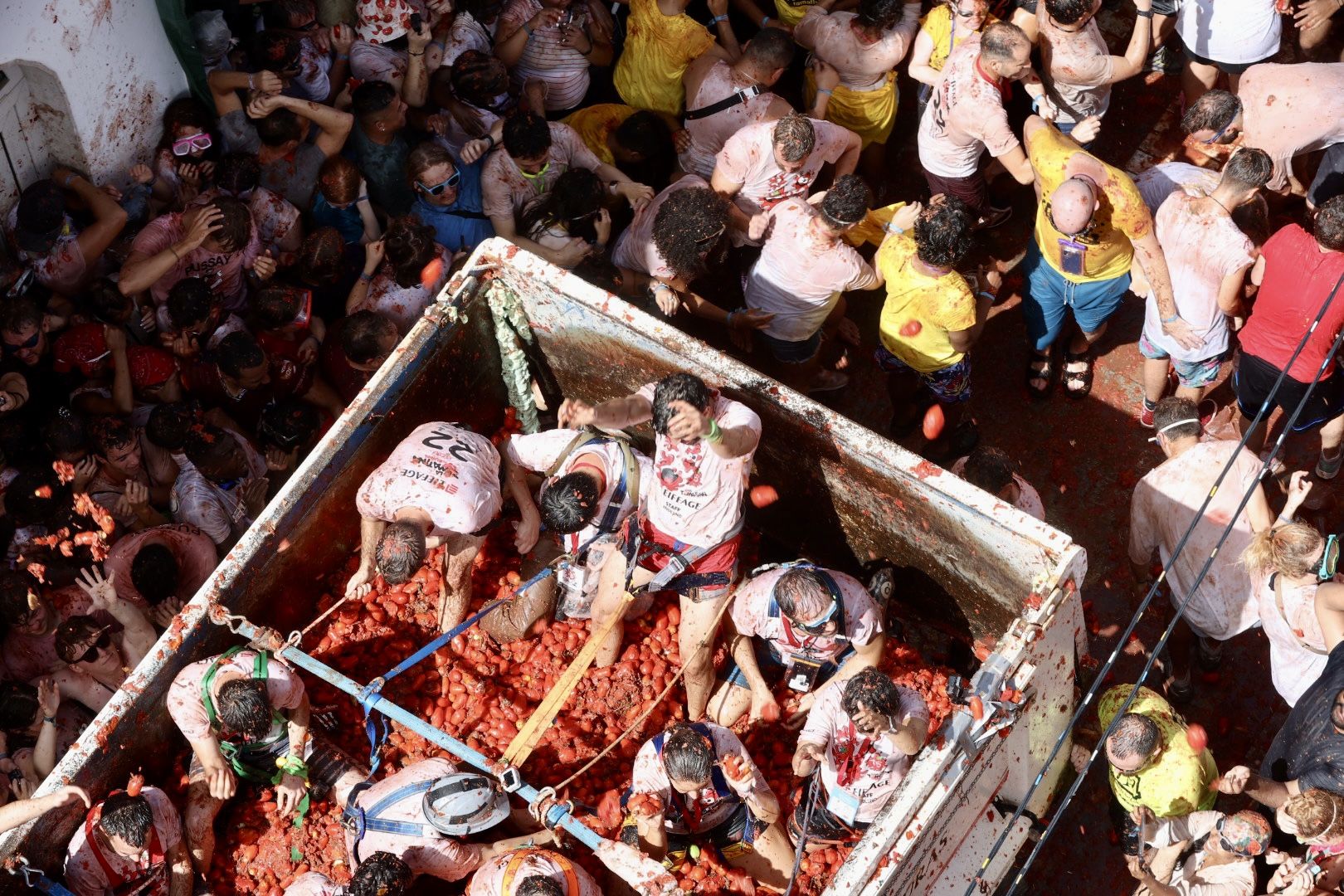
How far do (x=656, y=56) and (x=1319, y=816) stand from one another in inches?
228

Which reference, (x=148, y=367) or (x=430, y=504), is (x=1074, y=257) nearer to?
(x=430, y=504)

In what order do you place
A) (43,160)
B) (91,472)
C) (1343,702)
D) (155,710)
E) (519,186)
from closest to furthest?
1. (1343,702)
2. (155,710)
3. (91,472)
4. (43,160)
5. (519,186)

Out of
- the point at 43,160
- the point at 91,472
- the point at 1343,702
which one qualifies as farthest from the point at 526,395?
the point at 1343,702

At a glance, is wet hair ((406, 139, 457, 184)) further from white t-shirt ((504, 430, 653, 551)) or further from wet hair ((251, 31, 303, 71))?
white t-shirt ((504, 430, 653, 551))

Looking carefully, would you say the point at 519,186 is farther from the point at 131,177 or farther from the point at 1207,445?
the point at 1207,445

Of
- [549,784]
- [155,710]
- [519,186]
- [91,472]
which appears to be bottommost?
[549,784]

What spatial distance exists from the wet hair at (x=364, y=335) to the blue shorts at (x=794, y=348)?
2.27m

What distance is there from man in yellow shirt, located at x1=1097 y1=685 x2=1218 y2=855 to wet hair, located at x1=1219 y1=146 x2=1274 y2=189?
2.76m

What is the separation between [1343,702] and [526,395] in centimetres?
455

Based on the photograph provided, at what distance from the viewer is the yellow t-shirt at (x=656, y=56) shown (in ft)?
27.9

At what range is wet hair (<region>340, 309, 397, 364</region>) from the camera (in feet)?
24.9

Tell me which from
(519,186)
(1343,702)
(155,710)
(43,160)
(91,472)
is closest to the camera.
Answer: (1343,702)

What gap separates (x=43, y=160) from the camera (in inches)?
301

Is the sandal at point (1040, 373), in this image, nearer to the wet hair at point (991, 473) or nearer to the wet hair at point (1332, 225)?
the wet hair at point (991, 473)
